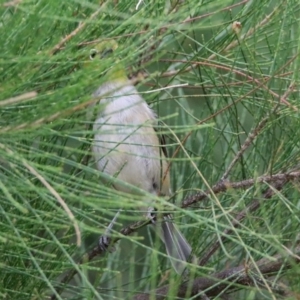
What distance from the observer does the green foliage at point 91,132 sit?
1.11 metres

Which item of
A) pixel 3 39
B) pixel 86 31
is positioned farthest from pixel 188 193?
pixel 3 39

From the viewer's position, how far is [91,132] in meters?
1.09

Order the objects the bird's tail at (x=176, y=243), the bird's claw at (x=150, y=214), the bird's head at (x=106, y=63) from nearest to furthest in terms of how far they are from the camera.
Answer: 1. the bird's head at (x=106, y=63)
2. the bird's claw at (x=150, y=214)
3. the bird's tail at (x=176, y=243)

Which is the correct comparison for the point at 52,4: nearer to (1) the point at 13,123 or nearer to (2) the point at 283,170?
(1) the point at 13,123

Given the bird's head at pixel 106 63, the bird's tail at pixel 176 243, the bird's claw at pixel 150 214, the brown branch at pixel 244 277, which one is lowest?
the bird's tail at pixel 176 243

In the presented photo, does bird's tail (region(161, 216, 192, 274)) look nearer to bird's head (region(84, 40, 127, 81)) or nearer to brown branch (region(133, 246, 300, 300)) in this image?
brown branch (region(133, 246, 300, 300))

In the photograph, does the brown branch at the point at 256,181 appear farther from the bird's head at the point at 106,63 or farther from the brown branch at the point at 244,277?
the bird's head at the point at 106,63

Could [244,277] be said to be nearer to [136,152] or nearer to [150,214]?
[150,214]

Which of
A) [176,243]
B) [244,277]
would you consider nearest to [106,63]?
[244,277]

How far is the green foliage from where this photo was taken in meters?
1.11

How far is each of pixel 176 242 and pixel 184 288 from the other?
0.27 m

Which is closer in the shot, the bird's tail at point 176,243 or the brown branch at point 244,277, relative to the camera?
the brown branch at point 244,277

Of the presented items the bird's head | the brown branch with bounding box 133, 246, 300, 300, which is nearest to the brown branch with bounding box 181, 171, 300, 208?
the brown branch with bounding box 133, 246, 300, 300

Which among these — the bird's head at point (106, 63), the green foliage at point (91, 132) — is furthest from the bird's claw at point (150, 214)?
the bird's head at point (106, 63)
